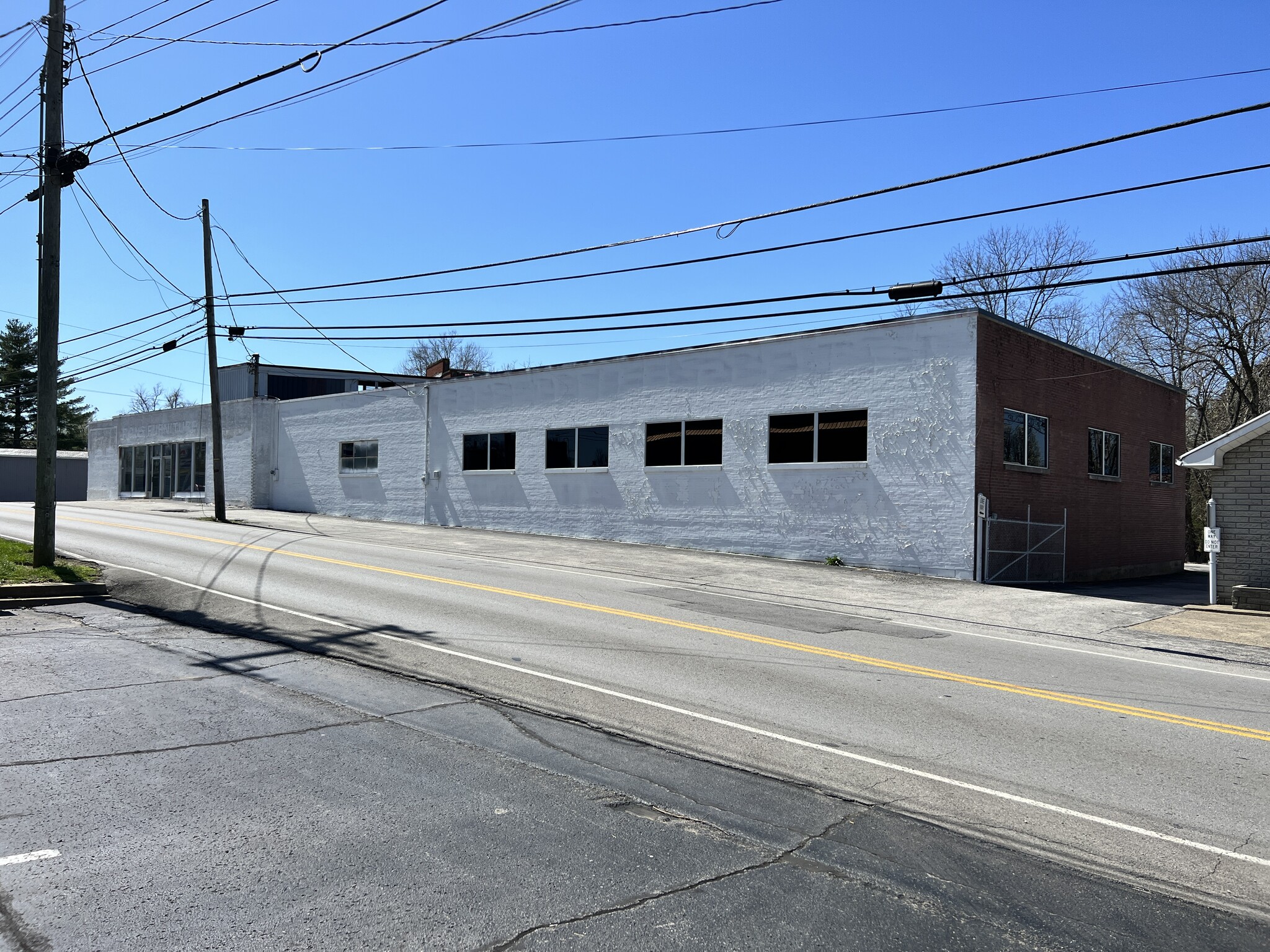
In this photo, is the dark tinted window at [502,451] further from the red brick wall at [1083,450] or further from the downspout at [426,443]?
the red brick wall at [1083,450]

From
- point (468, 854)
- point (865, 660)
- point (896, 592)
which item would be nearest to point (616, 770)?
point (468, 854)

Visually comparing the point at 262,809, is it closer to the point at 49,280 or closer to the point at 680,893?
the point at 680,893

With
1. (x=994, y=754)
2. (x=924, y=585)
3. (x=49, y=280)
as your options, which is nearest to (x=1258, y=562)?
(x=924, y=585)

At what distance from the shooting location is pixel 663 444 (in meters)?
23.6

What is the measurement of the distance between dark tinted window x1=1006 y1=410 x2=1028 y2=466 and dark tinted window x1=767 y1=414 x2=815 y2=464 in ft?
13.7

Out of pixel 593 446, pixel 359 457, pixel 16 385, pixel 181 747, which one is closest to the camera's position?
pixel 181 747

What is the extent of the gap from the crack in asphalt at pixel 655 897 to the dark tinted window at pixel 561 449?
69.6ft

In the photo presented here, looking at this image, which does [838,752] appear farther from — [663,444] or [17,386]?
[17,386]

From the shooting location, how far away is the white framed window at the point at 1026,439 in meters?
19.8

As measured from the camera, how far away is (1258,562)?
16516 millimetres

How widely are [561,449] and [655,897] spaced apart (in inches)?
880

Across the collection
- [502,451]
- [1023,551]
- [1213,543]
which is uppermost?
[502,451]

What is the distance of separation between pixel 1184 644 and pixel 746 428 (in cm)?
1130

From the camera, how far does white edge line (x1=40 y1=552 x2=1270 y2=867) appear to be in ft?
15.9
